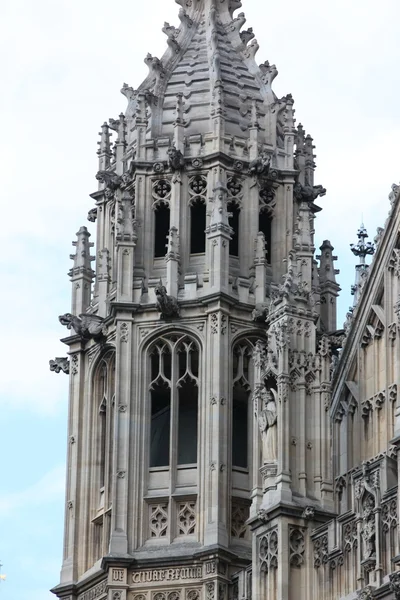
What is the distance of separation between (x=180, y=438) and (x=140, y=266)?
3.44 meters

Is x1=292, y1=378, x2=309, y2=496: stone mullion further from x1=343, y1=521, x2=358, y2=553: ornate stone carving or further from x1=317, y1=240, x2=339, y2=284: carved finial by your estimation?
x1=317, y1=240, x2=339, y2=284: carved finial

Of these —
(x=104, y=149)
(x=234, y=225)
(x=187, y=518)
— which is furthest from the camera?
(x=104, y=149)

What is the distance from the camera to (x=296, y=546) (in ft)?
156

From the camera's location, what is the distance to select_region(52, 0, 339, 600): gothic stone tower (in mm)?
48844

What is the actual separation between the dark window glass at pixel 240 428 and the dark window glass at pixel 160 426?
126 cm

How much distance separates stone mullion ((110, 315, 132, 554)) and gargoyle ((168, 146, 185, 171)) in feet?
10.9

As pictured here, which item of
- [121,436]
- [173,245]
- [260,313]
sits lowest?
[121,436]

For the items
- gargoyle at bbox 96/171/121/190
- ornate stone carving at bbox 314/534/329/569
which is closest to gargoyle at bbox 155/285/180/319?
gargoyle at bbox 96/171/121/190

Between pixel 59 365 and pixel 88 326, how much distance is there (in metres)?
1.48

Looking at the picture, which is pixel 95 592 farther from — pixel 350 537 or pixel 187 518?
pixel 350 537

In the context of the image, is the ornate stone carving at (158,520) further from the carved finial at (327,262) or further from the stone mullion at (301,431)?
the carved finial at (327,262)

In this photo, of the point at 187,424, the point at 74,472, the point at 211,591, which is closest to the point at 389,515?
the point at 211,591

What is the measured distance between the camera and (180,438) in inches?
2078

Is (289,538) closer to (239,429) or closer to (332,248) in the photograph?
(239,429)
